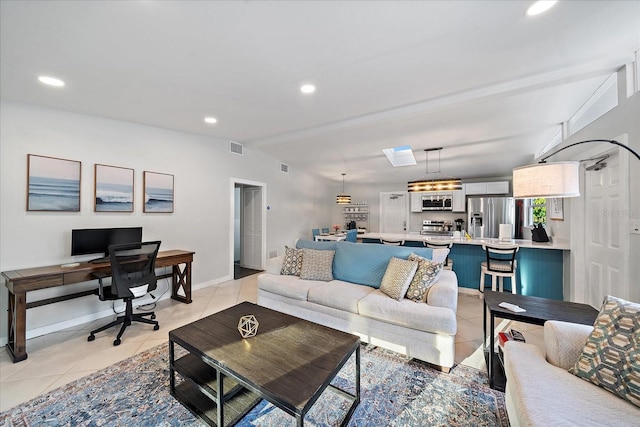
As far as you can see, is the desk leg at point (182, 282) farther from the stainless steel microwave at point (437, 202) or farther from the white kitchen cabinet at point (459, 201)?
the white kitchen cabinet at point (459, 201)

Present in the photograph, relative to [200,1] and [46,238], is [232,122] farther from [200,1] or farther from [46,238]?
[46,238]

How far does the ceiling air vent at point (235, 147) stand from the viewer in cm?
486

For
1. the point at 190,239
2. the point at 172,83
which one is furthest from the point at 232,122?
the point at 190,239

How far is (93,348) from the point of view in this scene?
8.17ft

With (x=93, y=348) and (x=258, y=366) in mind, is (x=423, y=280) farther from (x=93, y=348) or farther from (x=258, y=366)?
(x=93, y=348)

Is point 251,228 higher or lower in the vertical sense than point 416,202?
lower

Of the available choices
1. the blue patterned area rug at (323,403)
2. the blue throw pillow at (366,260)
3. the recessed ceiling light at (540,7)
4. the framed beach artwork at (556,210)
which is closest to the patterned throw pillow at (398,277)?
the blue throw pillow at (366,260)

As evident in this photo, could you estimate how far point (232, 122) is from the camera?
3.74 m

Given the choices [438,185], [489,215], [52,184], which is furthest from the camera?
[489,215]

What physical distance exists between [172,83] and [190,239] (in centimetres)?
258

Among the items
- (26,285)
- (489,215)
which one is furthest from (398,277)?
(489,215)

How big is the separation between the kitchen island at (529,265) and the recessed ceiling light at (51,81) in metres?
4.91

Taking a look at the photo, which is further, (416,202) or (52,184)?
(416,202)

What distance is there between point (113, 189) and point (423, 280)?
4067mm
